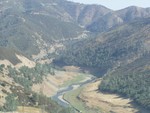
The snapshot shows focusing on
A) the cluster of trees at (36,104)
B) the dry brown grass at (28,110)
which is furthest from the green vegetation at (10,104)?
the dry brown grass at (28,110)

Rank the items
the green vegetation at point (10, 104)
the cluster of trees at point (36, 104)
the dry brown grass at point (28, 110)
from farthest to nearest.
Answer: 1. the dry brown grass at point (28, 110)
2. the cluster of trees at point (36, 104)
3. the green vegetation at point (10, 104)

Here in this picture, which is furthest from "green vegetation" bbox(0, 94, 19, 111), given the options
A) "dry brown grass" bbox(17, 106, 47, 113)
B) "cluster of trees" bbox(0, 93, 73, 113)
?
"dry brown grass" bbox(17, 106, 47, 113)

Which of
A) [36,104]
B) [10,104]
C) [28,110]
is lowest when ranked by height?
[36,104]

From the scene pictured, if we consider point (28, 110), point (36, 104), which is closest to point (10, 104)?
point (28, 110)

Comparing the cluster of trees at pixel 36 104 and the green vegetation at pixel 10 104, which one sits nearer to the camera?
the green vegetation at pixel 10 104

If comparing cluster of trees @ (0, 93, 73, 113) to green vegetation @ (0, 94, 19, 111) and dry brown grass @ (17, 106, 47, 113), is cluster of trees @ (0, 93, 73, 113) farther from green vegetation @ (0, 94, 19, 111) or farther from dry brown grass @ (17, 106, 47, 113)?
dry brown grass @ (17, 106, 47, 113)

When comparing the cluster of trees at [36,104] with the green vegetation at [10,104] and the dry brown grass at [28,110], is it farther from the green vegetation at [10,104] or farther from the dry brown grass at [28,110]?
the dry brown grass at [28,110]

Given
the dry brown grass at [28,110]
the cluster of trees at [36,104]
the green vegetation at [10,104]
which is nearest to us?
the green vegetation at [10,104]

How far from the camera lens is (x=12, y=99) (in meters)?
157

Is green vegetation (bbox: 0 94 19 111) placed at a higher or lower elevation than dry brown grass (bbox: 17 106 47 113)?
higher

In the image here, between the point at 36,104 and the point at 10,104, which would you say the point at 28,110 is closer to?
the point at 10,104

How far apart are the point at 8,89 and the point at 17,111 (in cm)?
2494

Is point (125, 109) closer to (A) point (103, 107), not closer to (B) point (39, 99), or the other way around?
(A) point (103, 107)

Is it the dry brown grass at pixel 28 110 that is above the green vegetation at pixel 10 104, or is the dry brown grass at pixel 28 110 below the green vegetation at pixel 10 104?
below
